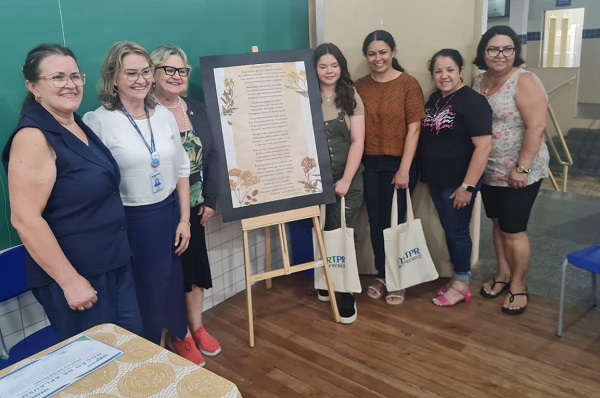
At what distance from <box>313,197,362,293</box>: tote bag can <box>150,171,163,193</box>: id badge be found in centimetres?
107

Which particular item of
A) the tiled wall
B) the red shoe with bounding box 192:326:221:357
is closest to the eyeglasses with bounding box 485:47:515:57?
the tiled wall

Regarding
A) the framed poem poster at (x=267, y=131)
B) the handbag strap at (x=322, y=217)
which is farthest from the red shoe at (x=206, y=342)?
the handbag strap at (x=322, y=217)

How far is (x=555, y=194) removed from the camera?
5.54 m

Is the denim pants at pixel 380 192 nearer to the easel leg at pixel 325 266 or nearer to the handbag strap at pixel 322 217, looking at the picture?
the handbag strap at pixel 322 217

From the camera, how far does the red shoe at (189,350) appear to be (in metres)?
2.55

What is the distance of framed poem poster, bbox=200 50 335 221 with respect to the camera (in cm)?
262

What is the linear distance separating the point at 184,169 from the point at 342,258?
→ 3.52 feet

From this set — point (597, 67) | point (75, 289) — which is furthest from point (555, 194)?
point (75, 289)

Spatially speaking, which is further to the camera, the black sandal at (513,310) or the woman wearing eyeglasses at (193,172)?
the black sandal at (513,310)

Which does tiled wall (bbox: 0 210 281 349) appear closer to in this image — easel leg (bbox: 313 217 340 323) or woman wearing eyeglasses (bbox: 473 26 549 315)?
easel leg (bbox: 313 217 340 323)

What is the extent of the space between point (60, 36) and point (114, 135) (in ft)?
1.90

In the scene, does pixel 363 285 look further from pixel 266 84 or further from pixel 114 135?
pixel 114 135

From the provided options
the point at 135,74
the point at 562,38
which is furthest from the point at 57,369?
the point at 562,38

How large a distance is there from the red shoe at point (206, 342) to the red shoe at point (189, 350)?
7cm
